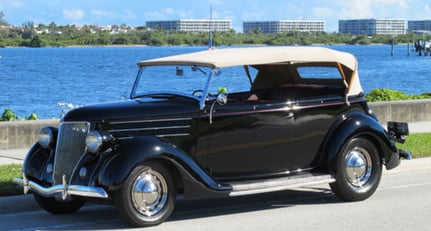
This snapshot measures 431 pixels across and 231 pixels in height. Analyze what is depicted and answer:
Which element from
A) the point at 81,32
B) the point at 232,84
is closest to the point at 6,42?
the point at 81,32

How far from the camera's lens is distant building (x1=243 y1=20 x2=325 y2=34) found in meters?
114

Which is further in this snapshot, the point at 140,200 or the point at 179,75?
the point at 179,75

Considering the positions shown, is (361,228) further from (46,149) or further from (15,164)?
(15,164)


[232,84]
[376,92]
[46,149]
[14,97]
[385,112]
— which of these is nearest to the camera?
[46,149]

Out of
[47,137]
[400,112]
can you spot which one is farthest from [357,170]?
[400,112]

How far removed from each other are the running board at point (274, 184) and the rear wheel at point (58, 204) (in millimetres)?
1807

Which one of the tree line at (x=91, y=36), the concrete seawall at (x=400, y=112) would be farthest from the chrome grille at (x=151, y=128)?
the tree line at (x=91, y=36)

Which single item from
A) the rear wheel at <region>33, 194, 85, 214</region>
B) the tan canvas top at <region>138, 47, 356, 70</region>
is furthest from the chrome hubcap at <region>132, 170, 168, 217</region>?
the tan canvas top at <region>138, 47, 356, 70</region>

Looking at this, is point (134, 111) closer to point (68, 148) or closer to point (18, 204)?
point (68, 148)

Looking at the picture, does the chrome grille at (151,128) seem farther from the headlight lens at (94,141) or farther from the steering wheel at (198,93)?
the steering wheel at (198,93)

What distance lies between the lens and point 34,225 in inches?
340

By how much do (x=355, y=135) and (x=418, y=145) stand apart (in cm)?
460

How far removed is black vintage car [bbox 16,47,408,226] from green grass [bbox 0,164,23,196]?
84 centimetres

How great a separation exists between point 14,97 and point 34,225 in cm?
3544
